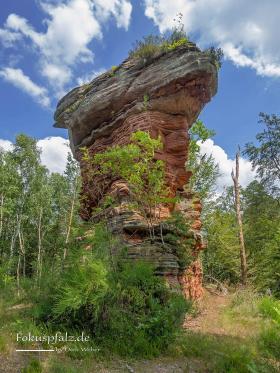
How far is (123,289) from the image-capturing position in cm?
725

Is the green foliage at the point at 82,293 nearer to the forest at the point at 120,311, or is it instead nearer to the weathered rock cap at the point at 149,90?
the forest at the point at 120,311

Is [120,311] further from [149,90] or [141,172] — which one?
[149,90]

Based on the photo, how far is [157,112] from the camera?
12.5m

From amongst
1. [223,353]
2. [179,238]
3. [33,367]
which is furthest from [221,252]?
[33,367]

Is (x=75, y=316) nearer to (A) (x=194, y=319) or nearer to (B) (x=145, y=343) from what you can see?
(B) (x=145, y=343)

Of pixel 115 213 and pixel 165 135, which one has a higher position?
pixel 165 135

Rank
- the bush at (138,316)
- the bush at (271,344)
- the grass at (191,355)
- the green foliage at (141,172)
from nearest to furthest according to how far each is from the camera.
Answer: the grass at (191,355) < the bush at (271,344) < the bush at (138,316) < the green foliage at (141,172)

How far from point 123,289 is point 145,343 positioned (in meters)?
1.18

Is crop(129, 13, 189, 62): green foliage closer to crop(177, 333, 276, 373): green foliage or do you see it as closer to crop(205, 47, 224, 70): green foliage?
crop(205, 47, 224, 70): green foliage

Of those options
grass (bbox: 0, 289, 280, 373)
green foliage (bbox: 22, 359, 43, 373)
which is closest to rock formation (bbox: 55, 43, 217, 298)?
grass (bbox: 0, 289, 280, 373)

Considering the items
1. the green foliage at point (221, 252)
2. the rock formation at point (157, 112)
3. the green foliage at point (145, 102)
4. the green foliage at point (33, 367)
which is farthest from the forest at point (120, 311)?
the green foliage at point (221, 252)

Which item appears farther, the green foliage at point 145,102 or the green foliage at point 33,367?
the green foliage at point 145,102

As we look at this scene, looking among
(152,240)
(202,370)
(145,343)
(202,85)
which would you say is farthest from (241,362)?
(202,85)

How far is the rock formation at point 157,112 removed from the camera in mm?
12102
